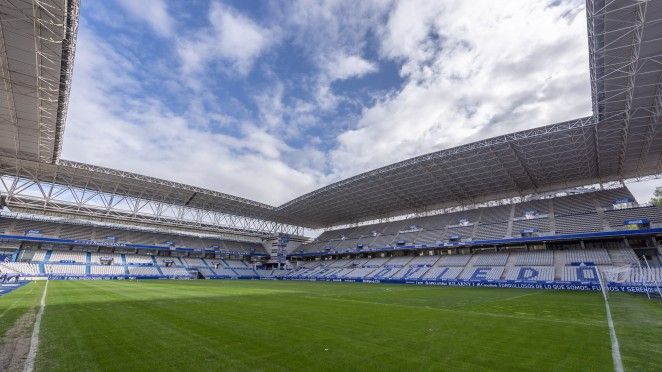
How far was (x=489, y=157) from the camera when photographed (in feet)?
115

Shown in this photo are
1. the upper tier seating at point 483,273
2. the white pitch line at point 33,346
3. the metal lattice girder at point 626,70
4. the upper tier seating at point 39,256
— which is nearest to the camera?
the white pitch line at point 33,346

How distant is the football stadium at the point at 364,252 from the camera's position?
7121 mm

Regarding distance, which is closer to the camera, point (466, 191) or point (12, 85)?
point (12, 85)

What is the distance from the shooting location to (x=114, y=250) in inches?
2173

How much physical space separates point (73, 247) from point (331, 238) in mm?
46758

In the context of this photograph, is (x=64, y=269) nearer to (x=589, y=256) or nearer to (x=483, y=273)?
(x=483, y=273)

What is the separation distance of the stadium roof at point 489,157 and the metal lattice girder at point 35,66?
0.10m

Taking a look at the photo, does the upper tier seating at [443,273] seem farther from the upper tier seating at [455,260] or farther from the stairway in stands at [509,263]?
the stairway in stands at [509,263]

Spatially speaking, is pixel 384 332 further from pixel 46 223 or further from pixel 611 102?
pixel 46 223

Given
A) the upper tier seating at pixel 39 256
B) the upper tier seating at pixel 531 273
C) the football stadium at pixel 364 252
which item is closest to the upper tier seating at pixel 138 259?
the football stadium at pixel 364 252

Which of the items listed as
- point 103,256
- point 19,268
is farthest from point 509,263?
point 19,268

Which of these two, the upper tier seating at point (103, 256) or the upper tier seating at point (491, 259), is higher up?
the upper tier seating at point (491, 259)

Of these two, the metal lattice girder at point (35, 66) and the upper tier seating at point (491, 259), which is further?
the upper tier seating at point (491, 259)

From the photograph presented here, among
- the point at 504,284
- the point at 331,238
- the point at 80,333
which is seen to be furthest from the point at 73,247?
the point at 504,284
